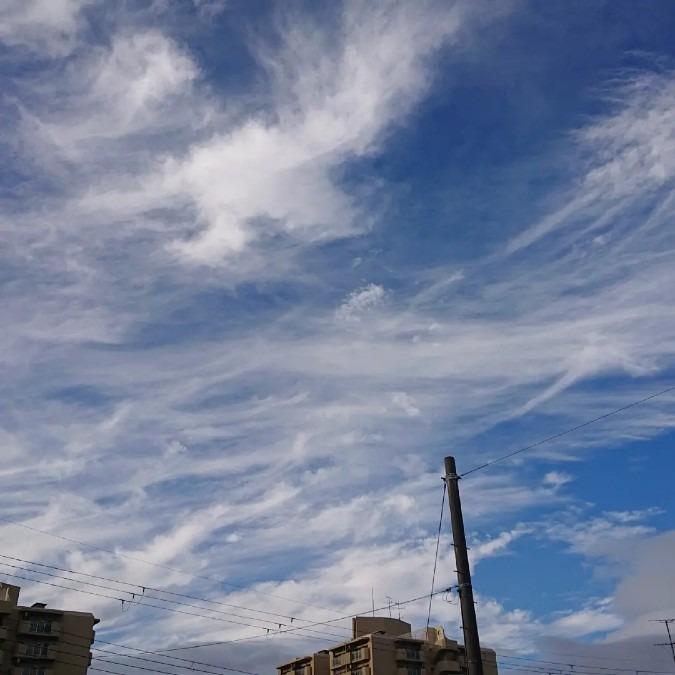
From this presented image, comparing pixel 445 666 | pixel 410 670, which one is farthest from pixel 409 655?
pixel 445 666

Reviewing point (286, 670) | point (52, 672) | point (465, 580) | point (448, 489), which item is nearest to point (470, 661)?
point (465, 580)

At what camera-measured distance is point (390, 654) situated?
305 feet

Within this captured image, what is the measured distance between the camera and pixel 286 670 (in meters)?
107

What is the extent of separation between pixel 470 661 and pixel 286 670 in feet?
303

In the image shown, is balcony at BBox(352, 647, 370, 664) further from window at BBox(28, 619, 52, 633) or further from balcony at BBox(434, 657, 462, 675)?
window at BBox(28, 619, 52, 633)

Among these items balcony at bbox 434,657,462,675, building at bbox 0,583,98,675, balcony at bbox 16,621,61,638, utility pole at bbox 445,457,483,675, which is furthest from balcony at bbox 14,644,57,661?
utility pole at bbox 445,457,483,675

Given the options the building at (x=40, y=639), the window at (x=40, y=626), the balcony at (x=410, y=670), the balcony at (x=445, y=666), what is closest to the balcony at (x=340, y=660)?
the balcony at (x=410, y=670)

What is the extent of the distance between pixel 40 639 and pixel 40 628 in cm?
119

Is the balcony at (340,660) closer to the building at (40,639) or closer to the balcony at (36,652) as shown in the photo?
the building at (40,639)

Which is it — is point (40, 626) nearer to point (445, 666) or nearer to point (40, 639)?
point (40, 639)

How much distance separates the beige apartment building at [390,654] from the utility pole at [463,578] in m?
73.5

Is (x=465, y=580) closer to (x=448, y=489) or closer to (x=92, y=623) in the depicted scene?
(x=448, y=489)

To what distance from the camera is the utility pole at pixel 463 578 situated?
22891 millimetres

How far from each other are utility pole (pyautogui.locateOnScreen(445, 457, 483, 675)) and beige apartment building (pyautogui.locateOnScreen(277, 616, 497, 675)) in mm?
73547
